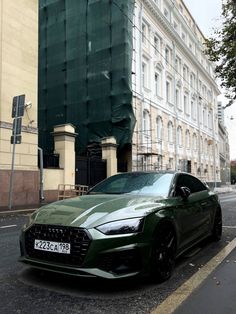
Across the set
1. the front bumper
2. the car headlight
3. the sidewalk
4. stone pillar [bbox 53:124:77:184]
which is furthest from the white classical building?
the front bumper

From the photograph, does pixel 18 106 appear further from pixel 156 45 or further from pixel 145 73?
pixel 156 45

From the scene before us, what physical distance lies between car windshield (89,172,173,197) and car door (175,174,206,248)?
0.23m

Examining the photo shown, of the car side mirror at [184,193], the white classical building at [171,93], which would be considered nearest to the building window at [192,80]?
the white classical building at [171,93]

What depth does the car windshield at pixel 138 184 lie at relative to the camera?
5668 millimetres

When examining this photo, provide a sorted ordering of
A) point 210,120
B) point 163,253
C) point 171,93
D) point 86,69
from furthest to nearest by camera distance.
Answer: point 210,120
point 171,93
point 86,69
point 163,253

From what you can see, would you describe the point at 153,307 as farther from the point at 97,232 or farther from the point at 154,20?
the point at 154,20

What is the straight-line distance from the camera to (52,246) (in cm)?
427

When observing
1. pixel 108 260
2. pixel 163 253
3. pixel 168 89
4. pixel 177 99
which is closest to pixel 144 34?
pixel 168 89

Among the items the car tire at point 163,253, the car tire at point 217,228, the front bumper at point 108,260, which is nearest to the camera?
the front bumper at point 108,260

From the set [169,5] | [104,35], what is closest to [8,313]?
[104,35]

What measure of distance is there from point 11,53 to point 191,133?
30.2 m

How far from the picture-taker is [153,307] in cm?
391

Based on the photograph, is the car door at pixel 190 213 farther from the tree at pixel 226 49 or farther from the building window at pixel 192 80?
the building window at pixel 192 80

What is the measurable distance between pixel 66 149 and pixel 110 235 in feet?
55.3
